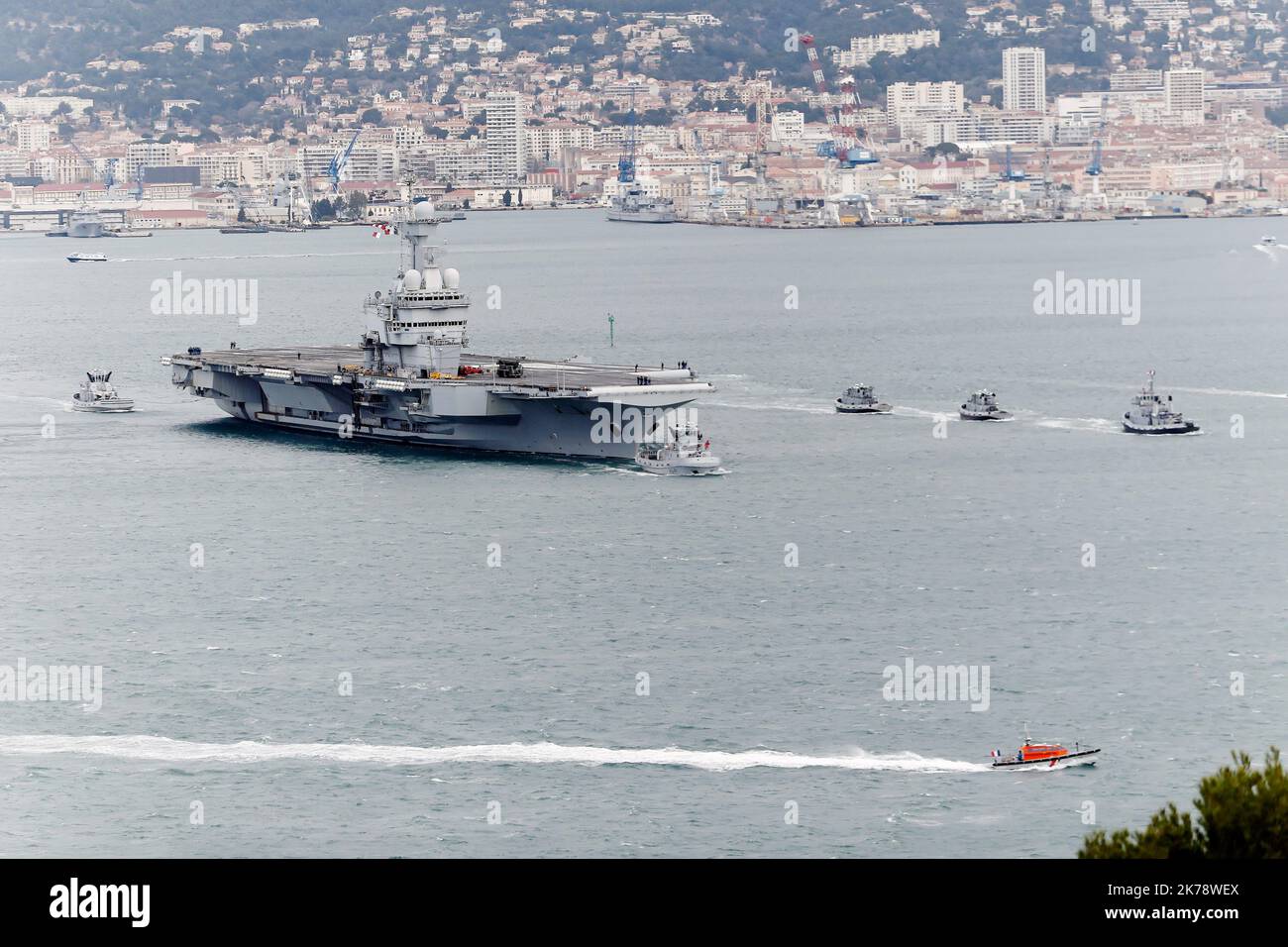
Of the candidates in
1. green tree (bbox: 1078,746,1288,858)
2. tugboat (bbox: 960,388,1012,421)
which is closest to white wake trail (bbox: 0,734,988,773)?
green tree (bbox: 1078,746,1288,858)

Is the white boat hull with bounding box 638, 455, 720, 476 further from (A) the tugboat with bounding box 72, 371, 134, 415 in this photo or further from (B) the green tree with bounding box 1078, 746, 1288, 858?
(B) the green tree with bounding box 1078, 746, 1288, 858

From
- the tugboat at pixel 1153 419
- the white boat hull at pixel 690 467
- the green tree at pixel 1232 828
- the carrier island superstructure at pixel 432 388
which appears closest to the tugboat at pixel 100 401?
the carrier island superstructure at pixel 432 388

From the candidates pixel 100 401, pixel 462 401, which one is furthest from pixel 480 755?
pixel 100 401

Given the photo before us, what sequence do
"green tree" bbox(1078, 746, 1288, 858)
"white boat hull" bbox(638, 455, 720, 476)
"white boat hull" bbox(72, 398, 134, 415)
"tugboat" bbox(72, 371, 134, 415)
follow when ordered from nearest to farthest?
"green tree" bbox(1078, 746, 1288, 858)
"white boat hull" bbox(638, 455, 720, 476)
"white boat hull" bbox(72, 398, 134, 415)
"tugboat" bbox(72, 371, 134, 415)

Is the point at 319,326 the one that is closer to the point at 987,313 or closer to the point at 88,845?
the point at 987,313

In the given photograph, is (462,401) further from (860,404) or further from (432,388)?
(860,404)
